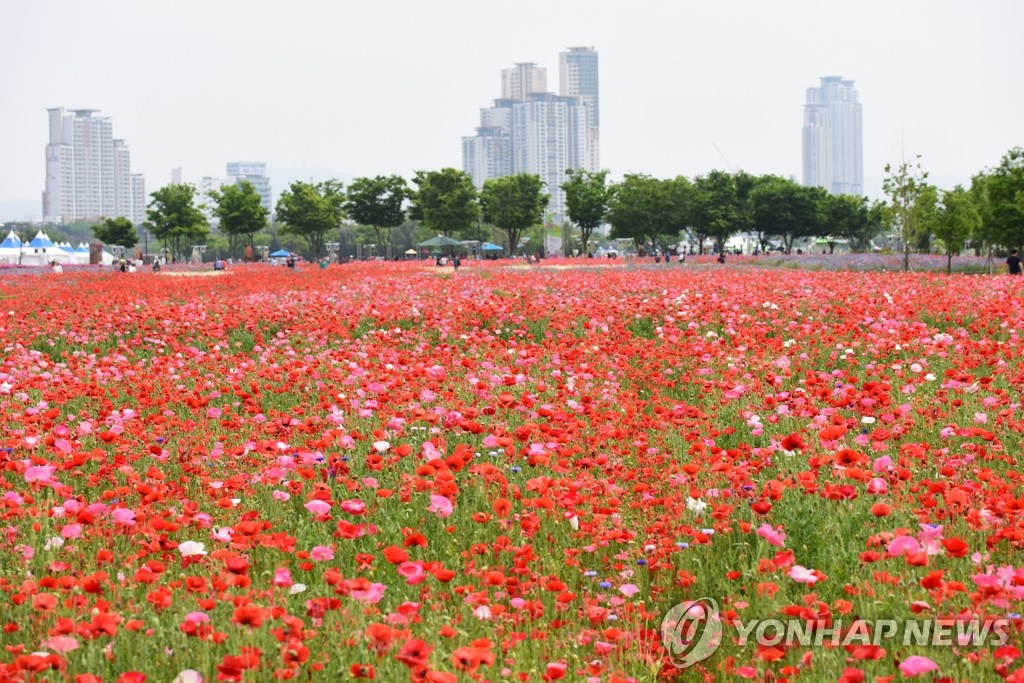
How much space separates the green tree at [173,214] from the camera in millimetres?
85750

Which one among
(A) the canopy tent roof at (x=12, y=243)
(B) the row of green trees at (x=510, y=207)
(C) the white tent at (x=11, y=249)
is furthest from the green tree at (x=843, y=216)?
(A) the canopy tent roof at (x=12, y=243)

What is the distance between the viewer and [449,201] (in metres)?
84.6

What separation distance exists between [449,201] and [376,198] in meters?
10.0

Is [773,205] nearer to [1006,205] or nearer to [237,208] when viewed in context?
[237,208]

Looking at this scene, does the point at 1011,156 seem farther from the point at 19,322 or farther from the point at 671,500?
the point at 671,500

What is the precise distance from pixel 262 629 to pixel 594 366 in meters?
6.57

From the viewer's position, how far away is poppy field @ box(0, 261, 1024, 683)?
364cm

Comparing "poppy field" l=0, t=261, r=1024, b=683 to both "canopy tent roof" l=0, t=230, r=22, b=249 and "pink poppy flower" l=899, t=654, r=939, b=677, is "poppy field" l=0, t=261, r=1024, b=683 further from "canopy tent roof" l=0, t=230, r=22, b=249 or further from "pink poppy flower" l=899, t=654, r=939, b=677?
"canopy tent roof" l=0, t=230, r=22, b=249

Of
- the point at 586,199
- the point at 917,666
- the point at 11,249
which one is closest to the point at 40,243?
the point at 11,249

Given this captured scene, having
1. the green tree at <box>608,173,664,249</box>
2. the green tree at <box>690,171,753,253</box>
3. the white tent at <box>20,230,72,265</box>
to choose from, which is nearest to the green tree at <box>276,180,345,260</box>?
the white tent at <box>20,230,72,265</box>

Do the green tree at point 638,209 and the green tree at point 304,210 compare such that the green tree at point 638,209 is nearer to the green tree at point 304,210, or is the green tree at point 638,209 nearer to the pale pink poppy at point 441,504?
the green tree at point 304,210

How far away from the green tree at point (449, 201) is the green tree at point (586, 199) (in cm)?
829

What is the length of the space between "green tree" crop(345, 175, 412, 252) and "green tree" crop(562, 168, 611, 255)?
47.4ft

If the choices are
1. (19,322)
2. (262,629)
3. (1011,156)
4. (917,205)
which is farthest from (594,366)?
(1011,156)
